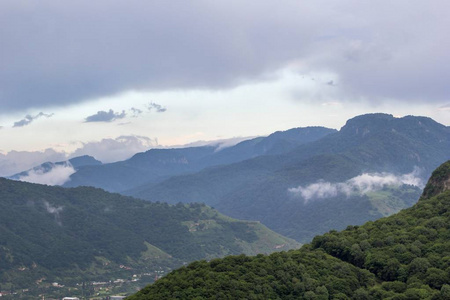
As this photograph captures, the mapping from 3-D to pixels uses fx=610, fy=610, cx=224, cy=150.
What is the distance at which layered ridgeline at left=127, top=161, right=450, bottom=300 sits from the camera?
108938 millimetres

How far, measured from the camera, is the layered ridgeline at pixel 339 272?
10894cm

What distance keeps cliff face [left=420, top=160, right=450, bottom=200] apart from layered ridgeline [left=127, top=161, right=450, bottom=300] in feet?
131

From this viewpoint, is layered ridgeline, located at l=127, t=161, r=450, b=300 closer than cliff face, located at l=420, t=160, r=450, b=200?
Yes

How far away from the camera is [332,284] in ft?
374

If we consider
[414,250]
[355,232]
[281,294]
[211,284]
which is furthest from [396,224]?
[211,284]

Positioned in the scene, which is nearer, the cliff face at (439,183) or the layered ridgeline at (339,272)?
the layered ridgeline at (339,272)

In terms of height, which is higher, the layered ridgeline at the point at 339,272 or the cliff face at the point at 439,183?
the cliff face at the point at 439,183

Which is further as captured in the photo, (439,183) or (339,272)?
(439,183)

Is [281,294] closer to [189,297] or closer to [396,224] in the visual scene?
[189,297]

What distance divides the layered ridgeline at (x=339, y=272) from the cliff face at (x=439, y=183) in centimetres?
3999

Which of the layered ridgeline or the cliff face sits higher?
the cliff face

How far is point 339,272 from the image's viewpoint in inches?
4707

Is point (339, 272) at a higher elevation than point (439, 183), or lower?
lower

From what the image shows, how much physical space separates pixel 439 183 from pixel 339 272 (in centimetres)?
7780
